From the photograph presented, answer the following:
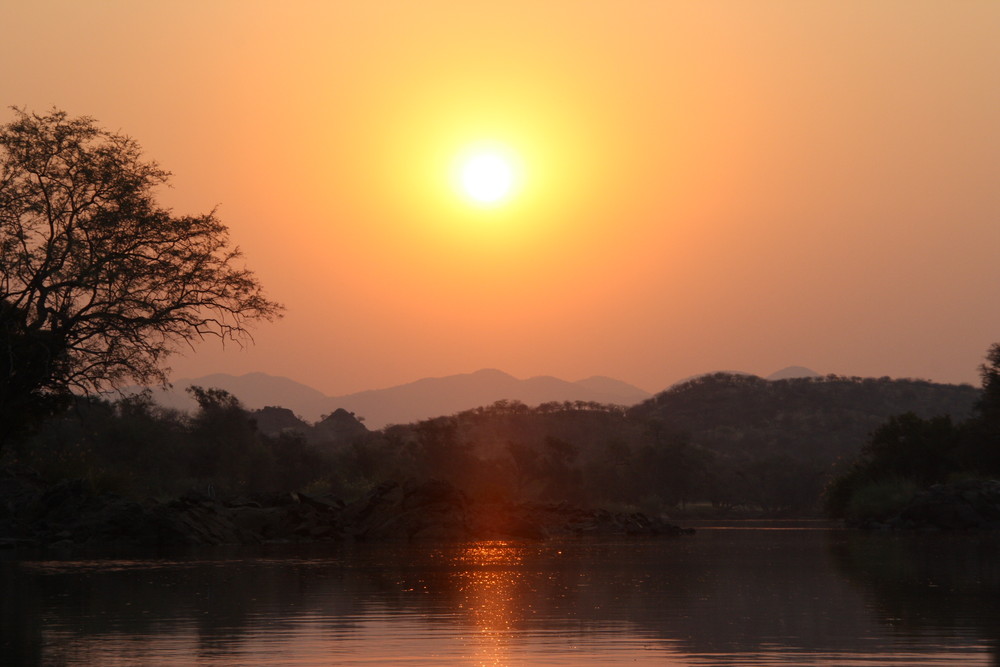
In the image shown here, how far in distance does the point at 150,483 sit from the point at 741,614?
5157 centimetres

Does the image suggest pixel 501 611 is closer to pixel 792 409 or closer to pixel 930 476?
pixel 930 476

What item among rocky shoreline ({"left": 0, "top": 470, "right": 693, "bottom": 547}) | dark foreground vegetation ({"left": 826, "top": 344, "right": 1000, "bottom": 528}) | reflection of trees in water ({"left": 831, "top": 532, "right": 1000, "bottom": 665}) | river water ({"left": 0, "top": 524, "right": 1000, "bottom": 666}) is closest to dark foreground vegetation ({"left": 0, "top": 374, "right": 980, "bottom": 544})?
rocky shoreline ({"left": 0, "top": 470, "right": 693, "bottom": 547})

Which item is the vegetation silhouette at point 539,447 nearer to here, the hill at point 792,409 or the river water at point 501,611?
the hill at point 792,409

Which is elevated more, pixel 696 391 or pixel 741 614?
pixel 696 391

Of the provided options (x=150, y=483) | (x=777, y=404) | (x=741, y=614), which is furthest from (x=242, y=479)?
(x=777, y=404)

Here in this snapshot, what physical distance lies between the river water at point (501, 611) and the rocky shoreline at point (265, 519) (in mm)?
8031

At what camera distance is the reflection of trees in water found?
1558 centimetres

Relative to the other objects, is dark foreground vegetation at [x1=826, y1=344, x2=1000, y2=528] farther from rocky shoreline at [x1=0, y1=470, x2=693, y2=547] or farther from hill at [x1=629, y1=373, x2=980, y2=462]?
hill at [x1=629, y1=373, x2=980, y2=462]

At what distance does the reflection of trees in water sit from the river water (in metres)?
0.06

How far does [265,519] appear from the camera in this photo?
47406mm

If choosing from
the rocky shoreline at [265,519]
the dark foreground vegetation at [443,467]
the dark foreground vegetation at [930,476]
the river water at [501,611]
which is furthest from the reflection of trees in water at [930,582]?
the dark foreground vegetation at [443,467]

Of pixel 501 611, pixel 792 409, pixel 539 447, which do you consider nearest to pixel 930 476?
pixel 501 611

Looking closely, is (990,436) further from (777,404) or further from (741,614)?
(777,404)

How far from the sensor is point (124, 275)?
113 ft
